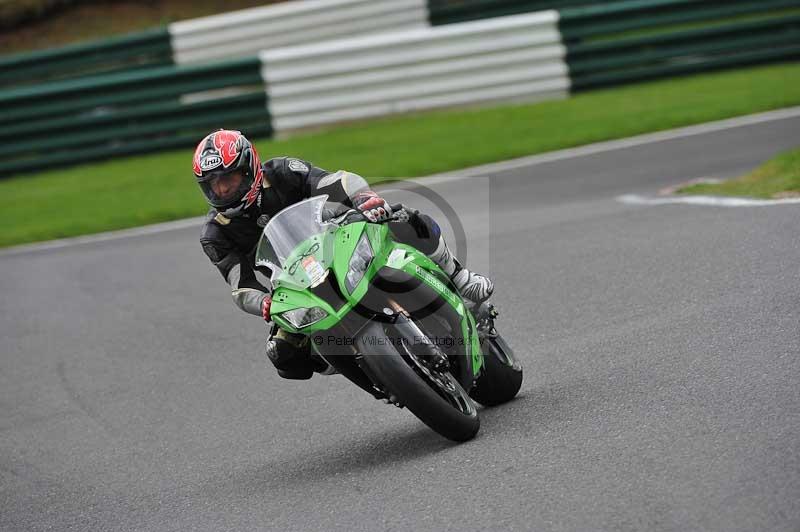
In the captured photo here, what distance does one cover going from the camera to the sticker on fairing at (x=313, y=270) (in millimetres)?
5281

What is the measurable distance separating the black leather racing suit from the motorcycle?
0.63 ft

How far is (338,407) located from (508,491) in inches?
91.0

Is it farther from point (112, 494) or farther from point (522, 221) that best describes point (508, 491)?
point (522, 221)

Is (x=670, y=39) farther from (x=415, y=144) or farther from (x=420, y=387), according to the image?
(x=420, y=387)

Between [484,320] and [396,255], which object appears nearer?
[396,255]

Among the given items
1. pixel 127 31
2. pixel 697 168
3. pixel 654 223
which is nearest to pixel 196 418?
pixel 654 223

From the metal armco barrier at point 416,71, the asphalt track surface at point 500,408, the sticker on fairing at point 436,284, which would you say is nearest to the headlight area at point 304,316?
the sticker on fairing at point 436,284

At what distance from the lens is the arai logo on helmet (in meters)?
5.80

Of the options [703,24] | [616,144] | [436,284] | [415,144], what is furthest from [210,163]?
[703,24]

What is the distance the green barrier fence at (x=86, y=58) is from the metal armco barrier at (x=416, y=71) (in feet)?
10.2

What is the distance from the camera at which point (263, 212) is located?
20.5 ft

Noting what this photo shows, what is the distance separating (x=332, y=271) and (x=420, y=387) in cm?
71

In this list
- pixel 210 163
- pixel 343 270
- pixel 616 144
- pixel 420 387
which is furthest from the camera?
pixel 616 144

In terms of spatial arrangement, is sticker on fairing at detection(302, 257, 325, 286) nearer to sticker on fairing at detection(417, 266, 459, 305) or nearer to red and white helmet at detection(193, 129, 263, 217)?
sticker on fairing at detection(417, 266, 459, 305)
